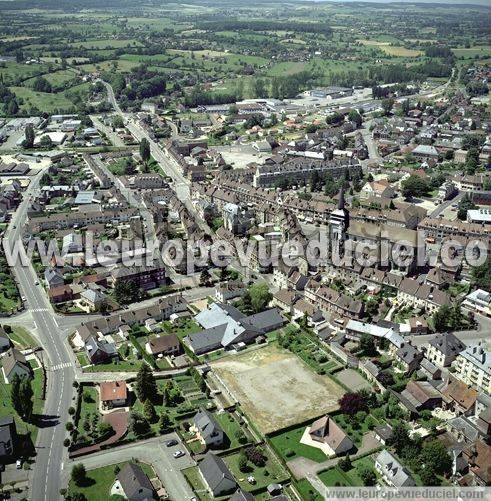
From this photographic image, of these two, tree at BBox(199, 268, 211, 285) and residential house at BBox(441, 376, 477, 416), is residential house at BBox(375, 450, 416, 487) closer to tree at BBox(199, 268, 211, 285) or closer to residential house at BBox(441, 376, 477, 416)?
residential house at BBox(441, 376, 477, 416)

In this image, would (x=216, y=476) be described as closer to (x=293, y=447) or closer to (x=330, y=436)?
(x=293, y=447)

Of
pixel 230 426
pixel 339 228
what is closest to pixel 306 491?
pixel 230 426

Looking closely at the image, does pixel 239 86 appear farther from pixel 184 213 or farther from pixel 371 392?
pixel 371 392

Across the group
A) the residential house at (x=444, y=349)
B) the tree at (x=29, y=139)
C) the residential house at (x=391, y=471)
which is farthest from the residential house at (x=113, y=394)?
the tree at (x=29, y=139)

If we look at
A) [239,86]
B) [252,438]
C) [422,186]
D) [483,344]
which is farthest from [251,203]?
[239,86]

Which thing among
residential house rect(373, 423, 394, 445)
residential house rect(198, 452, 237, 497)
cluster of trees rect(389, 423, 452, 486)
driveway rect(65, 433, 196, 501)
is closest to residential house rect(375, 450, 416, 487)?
cluster of trees rect(389, 423, 452, 486)

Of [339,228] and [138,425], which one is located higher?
[339,228]

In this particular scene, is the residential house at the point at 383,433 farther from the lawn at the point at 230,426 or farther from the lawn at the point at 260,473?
the lawn at the point at 230,426
